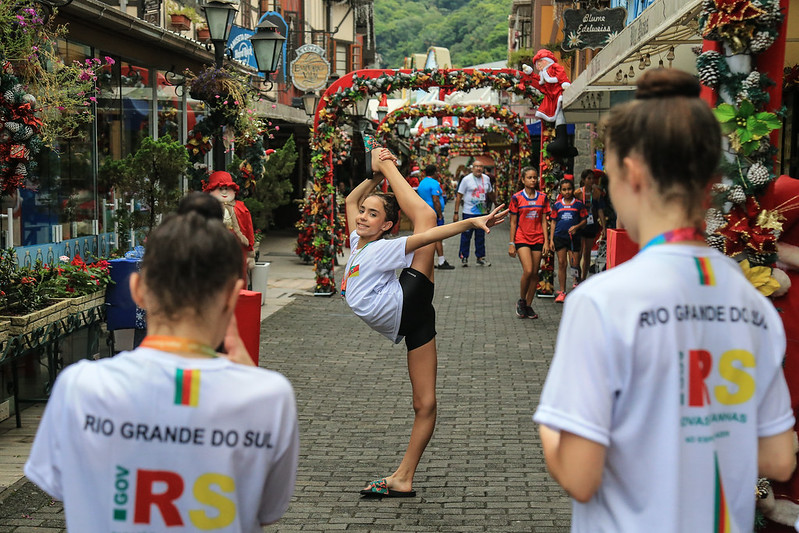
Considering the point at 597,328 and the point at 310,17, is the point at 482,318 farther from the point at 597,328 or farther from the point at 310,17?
the point at 310,17

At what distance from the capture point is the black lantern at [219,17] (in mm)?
10781

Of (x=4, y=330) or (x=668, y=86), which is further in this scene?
(x=4, y=330)

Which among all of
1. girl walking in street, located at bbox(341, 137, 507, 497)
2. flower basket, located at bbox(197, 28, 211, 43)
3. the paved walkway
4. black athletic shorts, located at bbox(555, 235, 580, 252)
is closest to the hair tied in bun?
girl walking in street, located at bbox(341, 137, 507, 497)

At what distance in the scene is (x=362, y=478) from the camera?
239 inches

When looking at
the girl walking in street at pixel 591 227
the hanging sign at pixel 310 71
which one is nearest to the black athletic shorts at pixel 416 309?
the girl walking in street at pixel 591 227

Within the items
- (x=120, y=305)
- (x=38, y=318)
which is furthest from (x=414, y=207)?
(x=120, y=305)

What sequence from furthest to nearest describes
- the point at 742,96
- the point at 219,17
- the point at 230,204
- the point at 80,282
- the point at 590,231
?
the point at 590,231 → the point at 230,204 → the point at 219,17 → the point at 80,282 → the point at 742,96

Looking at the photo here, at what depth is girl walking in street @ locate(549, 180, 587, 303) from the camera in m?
14.0

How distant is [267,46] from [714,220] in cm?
880

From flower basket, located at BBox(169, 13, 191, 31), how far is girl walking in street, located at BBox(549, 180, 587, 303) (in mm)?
6277

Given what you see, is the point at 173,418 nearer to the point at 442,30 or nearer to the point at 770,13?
the point at 770,13

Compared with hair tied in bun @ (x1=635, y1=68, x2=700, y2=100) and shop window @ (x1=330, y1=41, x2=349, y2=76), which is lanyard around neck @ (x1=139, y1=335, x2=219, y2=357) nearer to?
hair tied in bun @ (x1=635, y1=68, x2=700, y2=100)

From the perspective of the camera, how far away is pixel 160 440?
85.0 inches

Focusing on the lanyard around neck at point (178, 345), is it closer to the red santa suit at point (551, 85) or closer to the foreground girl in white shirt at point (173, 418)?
the foreground girl in white shirt at point (173, 418)
